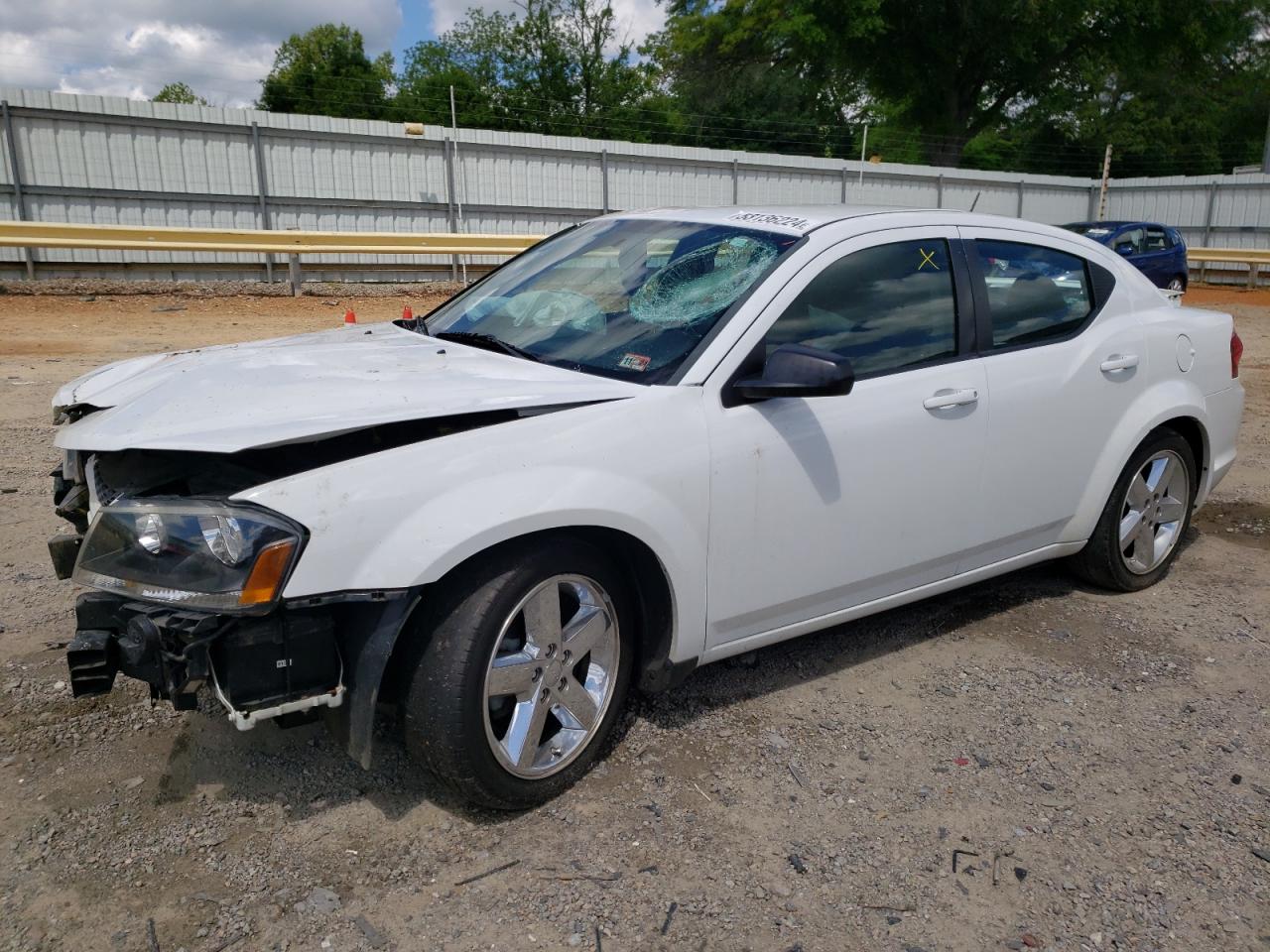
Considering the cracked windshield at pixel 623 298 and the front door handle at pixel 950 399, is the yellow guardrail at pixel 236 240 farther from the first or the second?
the front door handle at pixel 950 399

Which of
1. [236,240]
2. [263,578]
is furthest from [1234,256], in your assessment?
[263,578]

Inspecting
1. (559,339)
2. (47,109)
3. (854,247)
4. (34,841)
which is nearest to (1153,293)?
(854,247)

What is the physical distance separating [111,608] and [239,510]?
419 mm

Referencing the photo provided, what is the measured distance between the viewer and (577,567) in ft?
9.43

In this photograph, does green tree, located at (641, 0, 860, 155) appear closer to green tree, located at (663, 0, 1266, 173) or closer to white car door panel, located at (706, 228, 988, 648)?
green tree, located at (663, 0, 1266, 173)

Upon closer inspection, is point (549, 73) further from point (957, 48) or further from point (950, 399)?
point (950, 399)

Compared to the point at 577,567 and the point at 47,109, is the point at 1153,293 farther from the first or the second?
the point at 47,109

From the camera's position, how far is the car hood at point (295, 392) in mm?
2646

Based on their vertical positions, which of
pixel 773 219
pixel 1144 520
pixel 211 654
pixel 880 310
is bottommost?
pixel 1144 520

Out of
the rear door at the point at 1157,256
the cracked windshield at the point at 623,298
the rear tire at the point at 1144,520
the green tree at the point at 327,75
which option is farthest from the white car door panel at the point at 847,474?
the green tree at the point at 327,75

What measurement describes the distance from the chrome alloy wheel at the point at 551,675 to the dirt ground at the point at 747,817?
183mm

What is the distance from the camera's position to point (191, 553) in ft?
8.23

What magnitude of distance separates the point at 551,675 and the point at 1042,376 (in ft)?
7.48

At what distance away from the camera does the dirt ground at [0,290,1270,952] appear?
8.25 feet
